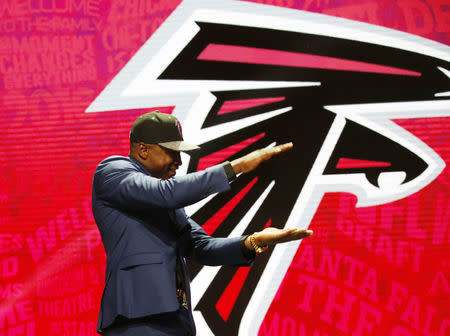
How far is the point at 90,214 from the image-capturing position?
247 centimetres

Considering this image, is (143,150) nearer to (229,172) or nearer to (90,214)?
(229,172)

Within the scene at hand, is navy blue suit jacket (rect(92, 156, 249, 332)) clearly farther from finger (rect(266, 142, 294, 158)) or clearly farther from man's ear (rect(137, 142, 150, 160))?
finger (rect(266, 142, 294, 158))

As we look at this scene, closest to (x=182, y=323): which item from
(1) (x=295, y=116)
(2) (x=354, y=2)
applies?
(1) (x=295, y=116)

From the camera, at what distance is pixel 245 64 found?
8.27ft

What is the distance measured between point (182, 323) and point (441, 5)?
85.0 inches

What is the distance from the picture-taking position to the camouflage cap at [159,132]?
145cm

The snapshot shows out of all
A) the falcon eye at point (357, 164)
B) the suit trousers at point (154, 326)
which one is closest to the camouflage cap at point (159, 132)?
the suit trousers at point (154, 326)

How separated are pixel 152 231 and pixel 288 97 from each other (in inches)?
54.6

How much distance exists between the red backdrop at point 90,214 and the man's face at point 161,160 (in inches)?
41.6

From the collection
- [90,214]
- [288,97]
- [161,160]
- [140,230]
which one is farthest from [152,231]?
[288,97]

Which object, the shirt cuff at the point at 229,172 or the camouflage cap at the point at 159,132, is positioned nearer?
the shirt cuff at the point at 229,172

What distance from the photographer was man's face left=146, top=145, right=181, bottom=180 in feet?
4.83

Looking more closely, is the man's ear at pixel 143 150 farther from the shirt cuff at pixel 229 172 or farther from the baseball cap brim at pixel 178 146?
the shirt cuff at pixel 229 172

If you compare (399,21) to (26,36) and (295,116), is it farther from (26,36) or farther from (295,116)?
(26,36)
